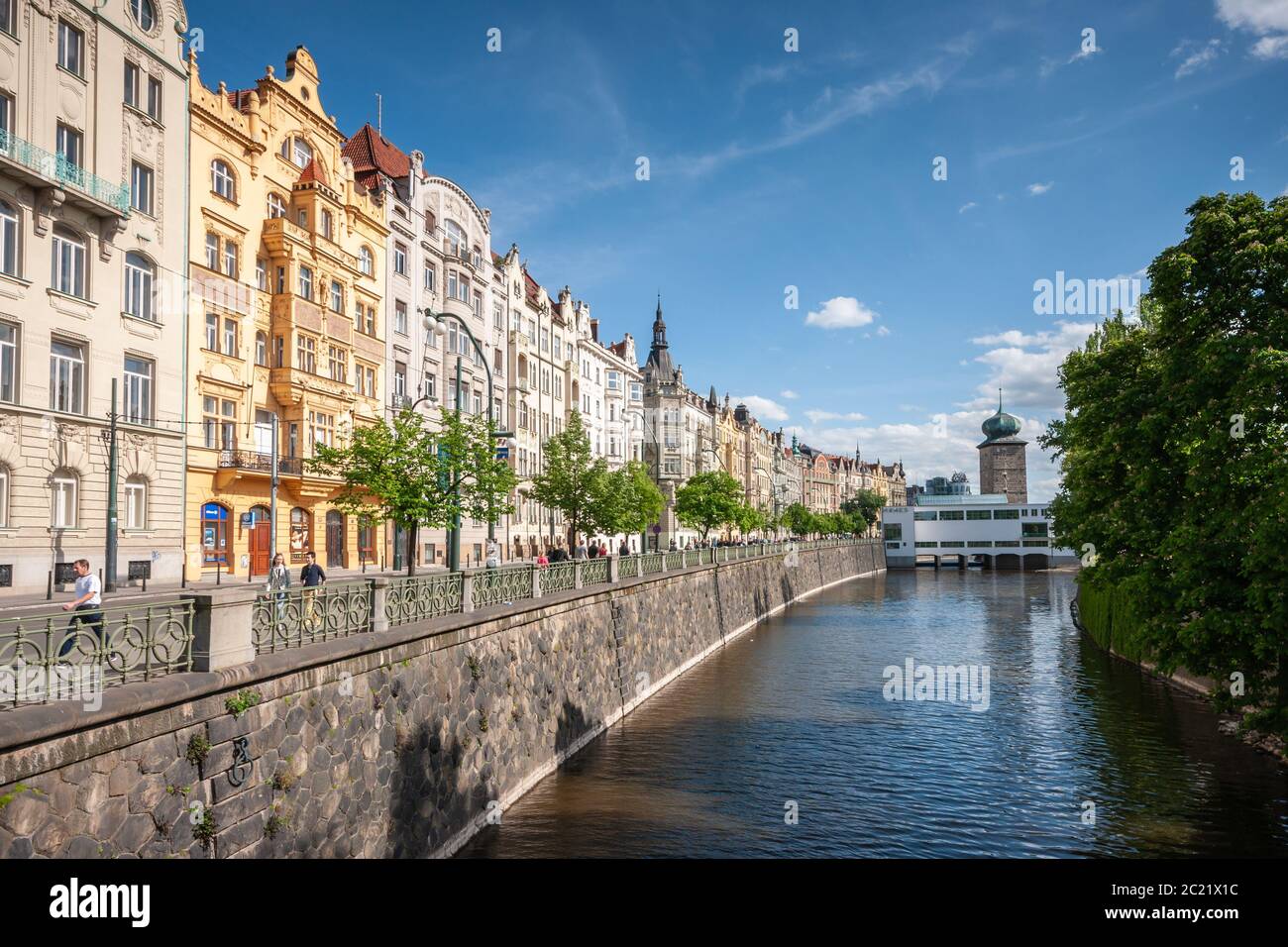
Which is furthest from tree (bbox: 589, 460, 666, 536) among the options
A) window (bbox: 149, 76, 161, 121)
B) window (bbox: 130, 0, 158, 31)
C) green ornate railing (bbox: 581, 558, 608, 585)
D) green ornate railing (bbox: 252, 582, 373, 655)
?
green ornate railing (bbox: 252, 582, 373, 655)

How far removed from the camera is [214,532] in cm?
3334

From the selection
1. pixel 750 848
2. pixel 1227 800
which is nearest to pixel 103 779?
pixel 750 848

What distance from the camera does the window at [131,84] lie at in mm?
29328

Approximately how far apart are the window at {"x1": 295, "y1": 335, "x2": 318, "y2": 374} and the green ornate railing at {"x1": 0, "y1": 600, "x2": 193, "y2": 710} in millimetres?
28761

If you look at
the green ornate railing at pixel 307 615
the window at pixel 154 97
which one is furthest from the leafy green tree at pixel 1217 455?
the window at pixel 154 97

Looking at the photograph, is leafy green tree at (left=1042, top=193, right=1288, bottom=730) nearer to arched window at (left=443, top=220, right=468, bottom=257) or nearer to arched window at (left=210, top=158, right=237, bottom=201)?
arched window at (left=210, top=158, right=237, bottom=201)

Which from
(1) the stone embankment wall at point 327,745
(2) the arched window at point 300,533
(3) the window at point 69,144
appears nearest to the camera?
(1) the stone embankment wall at point 327,745

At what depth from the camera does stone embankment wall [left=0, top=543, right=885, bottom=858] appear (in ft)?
24.6

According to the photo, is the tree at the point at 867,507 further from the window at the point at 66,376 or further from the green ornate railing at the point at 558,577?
the window at the point at 66,376

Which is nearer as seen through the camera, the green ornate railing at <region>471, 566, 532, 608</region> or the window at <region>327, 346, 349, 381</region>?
the green ornate railing at <region>471, 566, 532, 608</region>

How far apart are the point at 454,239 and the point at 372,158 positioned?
6165 millimetres

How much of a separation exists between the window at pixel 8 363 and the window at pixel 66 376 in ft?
3.20

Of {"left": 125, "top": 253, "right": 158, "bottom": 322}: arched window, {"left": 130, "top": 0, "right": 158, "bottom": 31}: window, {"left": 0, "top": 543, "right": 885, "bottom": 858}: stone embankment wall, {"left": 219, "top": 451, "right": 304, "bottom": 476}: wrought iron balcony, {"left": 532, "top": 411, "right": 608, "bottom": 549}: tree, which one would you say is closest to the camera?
{"left": 0, "top": 543, "right": 885, "bottom": 858}: stone embankment wall

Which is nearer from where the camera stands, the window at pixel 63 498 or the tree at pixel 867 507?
the window at pixel 63 498
